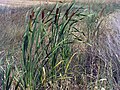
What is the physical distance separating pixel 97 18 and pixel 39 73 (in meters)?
1.33

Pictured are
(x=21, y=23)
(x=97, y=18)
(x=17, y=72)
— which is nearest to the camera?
(x=17, y=72)

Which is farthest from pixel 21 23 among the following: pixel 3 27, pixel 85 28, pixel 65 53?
pixel 65 53

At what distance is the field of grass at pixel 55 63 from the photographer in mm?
2125

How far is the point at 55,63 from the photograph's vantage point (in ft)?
7.75

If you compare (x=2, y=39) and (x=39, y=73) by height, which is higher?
(x=2, y=39)

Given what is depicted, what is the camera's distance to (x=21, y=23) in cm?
472

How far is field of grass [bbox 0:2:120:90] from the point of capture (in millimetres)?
2125

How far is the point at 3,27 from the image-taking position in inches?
172

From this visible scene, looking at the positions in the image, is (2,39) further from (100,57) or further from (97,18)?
→ (100,57)

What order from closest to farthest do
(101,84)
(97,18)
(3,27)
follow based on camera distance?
(101,84) → (97,18) → (3,27)

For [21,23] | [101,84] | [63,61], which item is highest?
[21,23]

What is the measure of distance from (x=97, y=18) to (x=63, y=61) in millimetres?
1067

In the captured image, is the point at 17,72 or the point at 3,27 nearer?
the point at 17,72

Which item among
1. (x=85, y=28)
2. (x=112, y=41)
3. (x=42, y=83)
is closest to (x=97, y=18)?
(x=85, y=28)
